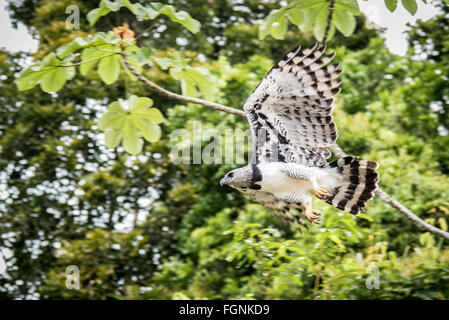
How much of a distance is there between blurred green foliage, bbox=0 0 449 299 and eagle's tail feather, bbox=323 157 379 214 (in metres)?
1.77

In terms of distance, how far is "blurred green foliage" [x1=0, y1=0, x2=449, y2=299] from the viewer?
17.1 ft

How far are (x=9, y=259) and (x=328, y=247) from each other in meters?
3.59

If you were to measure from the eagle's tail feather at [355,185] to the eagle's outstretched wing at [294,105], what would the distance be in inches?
7.9

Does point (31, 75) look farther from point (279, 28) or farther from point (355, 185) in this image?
point (355, 185)

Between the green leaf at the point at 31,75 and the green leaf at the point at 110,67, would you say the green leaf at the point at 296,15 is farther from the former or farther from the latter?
the green leaf at the point at 31,75

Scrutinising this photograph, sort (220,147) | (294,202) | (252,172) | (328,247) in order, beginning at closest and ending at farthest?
(252,172) < (294,202) < (328,247) < (220,147)

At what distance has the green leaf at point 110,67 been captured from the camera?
2931mm

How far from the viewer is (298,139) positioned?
286 centimetres

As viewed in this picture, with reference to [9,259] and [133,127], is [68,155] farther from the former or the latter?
[133,127]

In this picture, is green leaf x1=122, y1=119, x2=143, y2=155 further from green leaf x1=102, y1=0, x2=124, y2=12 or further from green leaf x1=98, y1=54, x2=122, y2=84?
green leaf x1=102, y1=0, x2=124, y2=12

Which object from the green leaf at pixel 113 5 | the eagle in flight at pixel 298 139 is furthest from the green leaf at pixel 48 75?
the eagle in flight at pixel 298 139

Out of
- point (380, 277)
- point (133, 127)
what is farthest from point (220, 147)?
point (133, 127)

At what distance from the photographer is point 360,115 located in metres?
5.51

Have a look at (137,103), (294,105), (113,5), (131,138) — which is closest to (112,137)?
(131,138)
